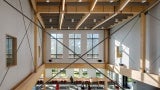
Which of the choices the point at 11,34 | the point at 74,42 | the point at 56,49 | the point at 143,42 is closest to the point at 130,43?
the point at 143,42

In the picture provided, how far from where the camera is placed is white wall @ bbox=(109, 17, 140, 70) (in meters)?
13.1

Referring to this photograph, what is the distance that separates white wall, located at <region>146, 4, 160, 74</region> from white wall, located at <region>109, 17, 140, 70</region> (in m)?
1.39

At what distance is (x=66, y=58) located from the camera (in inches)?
814

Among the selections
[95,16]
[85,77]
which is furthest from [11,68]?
[85,77]

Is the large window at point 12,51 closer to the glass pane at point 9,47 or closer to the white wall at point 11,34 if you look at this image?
the glass pane at point 9,47

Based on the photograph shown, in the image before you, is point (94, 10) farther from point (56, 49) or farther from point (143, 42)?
point (56, 49)

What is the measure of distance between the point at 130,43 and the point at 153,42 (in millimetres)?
3527

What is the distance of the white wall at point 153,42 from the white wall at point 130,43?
4.57 feet

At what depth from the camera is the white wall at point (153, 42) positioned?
10.4m

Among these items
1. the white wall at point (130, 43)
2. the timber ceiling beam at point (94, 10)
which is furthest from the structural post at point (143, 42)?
the white wall at point (130, 43)

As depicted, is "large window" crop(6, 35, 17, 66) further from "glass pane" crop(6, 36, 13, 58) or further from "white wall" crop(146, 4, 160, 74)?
"white wall" crop(146, 4, 160, 74)

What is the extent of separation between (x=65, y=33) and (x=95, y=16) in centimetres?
681

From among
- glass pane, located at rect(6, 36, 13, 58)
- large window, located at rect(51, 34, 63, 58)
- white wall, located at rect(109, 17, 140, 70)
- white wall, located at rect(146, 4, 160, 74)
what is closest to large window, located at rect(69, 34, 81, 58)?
large window, located at rect(51, 34, 63, 58)

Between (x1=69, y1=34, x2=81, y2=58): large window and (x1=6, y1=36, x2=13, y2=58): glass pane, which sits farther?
(x1=69, y1=34, x2=81, y2=58): large window
